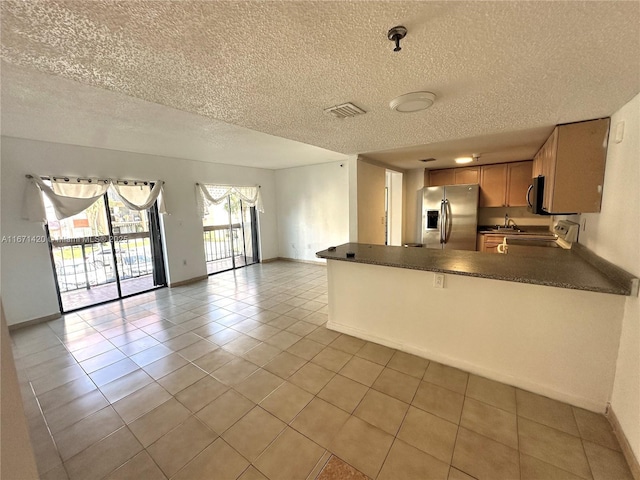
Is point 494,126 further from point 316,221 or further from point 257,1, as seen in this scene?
point 316,221

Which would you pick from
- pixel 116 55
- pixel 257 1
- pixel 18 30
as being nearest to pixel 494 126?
pixel 257 1

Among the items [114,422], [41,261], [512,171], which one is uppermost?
[512,171]

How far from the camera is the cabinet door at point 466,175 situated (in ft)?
15.7

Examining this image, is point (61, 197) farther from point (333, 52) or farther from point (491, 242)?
point (491, 242)

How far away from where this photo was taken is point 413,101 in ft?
5.58

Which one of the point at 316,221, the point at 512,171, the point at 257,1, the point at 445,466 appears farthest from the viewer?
the point at 316,221

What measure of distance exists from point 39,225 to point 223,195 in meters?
2.91

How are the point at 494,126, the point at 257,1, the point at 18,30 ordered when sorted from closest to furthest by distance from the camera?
the point at 257,1
the point at 18,30
the point at 494,126

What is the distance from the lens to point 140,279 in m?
5.29

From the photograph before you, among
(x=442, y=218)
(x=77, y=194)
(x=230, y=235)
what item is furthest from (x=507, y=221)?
(x=77, y=194)

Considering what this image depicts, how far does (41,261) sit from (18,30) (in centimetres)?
377

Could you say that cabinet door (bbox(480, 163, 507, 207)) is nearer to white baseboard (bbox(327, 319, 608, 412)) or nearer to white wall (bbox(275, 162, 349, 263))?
white wall (bbox(275, 162, 349, 263))

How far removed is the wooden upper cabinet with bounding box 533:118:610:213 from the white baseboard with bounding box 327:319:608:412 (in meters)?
1.42

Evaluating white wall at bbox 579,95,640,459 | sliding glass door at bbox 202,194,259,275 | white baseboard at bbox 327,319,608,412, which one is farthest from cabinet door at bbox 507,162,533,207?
sliding glass door at bbox 202,194,259,275
